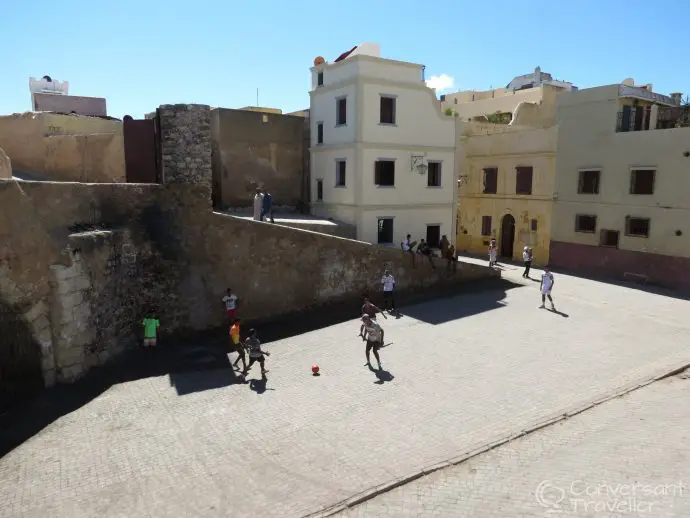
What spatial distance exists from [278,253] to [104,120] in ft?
41.9

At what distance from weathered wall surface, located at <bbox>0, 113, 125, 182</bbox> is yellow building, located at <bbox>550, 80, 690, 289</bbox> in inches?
839

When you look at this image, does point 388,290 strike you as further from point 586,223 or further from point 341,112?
point 586,223

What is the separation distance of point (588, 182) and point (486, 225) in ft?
21.2

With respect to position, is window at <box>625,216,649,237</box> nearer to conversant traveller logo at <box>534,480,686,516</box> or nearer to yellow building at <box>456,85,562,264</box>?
yellow building at <box>456,85,562,264</box>

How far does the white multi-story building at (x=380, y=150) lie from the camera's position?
23.5 meters

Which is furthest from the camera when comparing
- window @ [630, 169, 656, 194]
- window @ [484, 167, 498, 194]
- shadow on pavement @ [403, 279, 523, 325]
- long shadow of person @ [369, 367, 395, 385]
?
window @ [484, 167, 498, 194]

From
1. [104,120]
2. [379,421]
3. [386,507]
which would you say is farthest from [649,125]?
[104,120]

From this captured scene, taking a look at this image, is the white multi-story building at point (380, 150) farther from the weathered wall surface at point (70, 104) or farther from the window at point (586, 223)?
the weathered wall surface at point (70, 104)

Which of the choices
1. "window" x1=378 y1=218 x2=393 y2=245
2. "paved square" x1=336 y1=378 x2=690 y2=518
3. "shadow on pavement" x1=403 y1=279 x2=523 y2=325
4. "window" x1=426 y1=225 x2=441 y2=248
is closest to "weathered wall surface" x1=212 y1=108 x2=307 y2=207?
"window" x1=378 y1=218 x2=393 y2=245

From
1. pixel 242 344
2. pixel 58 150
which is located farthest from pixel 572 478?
pixel 58 150

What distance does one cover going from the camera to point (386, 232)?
24875mm

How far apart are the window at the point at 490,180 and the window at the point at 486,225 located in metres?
1.55

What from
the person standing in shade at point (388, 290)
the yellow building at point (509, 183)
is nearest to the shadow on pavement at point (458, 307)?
the person standing in shade at point (388, 290)

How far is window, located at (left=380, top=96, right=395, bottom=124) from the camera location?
78.5 ft
